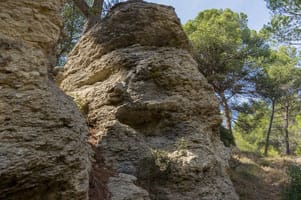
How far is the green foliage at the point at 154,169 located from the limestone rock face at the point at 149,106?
0.02 meters

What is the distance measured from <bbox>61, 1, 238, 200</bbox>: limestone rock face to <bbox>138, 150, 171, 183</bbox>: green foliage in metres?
0.02

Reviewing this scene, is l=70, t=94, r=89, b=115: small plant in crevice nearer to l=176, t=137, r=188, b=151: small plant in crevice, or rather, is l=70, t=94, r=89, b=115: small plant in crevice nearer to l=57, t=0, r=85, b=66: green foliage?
l=176, t=137, r=188, b=151: small plant in crevice

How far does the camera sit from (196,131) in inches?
233

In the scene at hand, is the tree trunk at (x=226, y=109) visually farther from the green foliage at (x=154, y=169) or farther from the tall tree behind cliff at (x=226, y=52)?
the green foliage at (x=154, y=169)

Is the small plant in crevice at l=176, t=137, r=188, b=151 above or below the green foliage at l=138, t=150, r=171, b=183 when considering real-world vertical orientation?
above

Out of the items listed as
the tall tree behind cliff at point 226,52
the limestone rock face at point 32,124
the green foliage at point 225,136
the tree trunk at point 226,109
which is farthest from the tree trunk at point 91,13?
the tree trunk at point 226,109

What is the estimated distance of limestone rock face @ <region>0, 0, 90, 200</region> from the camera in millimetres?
2941

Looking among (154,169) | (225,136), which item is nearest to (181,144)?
(154,169)

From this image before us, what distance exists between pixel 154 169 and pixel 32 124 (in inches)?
98.2

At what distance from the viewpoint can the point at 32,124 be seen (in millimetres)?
3223

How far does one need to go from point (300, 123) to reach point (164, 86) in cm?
1886

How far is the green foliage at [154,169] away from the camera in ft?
16.7

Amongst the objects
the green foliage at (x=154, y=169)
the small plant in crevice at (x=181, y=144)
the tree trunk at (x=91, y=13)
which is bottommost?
the green foliage at (x=154, y=169)

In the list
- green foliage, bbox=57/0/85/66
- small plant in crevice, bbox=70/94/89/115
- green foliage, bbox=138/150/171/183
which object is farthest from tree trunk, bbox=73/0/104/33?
green foliage, bbox=138/150/171/183
